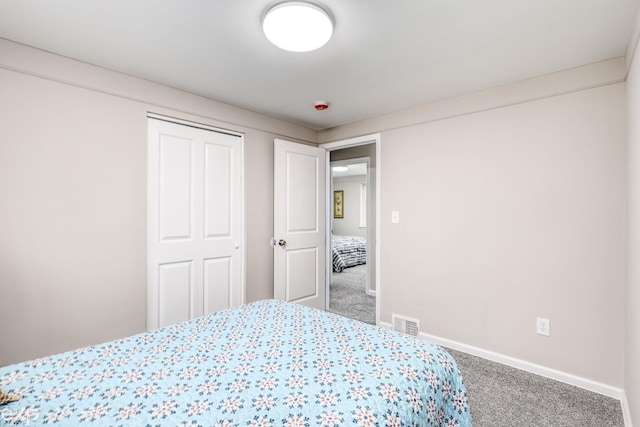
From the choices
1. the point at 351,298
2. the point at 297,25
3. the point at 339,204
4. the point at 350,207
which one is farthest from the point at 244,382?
the point at 339,204

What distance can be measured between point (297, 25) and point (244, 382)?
168 cm

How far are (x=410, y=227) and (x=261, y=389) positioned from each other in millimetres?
2395

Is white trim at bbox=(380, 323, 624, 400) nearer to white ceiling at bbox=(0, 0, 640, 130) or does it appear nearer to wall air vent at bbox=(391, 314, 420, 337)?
wall air vent at bbox=(391, 314, 420, 337)

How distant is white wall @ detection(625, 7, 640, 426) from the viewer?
1.63m

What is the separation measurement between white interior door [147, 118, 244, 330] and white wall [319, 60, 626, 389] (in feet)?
5.26

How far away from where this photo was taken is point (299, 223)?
12.1 feet

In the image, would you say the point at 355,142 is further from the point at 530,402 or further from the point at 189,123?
the point at 530,402

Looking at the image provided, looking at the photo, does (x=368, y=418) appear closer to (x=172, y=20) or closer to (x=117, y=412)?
(x=117, y=412)

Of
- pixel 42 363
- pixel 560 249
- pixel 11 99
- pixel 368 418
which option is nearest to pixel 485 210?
pixel 560 249

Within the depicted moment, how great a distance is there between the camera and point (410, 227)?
318 cm

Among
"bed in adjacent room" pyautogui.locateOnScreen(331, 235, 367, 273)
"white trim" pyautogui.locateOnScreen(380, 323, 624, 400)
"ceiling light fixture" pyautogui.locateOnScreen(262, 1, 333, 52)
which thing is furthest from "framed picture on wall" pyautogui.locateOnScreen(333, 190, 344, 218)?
"ceiling light fixture" pyautogui.locateOnScreen(262, 1, 333, 52)

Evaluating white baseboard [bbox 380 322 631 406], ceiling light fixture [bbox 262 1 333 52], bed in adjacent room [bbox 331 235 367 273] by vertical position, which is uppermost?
ceiling light fixture [bbox 262 1 333 52]

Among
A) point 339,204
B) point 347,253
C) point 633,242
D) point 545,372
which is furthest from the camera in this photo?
point 339,204

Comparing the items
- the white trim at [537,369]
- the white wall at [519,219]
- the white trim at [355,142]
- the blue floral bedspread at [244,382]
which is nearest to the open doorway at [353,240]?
the white trim at [355,142]
